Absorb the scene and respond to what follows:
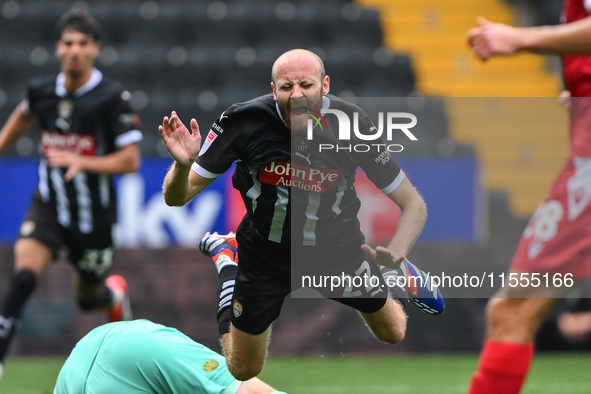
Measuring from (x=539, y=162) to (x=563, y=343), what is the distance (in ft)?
12.3

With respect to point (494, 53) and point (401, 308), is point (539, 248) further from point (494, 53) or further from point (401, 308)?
point (401, 308)

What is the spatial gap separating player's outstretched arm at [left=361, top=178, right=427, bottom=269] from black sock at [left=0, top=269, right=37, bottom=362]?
262 cm

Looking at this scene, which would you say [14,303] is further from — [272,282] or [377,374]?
[377,374]

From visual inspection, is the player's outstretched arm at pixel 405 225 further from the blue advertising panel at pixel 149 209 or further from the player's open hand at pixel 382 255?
the blue advertising panel at pixel 149 209

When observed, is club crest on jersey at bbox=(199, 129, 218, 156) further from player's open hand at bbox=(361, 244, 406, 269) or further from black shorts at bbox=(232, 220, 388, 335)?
player's open hand at bbox=(361, 244, 406, 269)

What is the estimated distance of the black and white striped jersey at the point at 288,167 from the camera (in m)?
3.62

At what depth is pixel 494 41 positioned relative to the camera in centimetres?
282

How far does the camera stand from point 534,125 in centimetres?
434

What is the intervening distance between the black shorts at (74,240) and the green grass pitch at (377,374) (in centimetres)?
87

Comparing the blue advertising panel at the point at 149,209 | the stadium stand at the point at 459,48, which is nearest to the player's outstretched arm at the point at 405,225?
the blue advertising panel at the point at 149,209

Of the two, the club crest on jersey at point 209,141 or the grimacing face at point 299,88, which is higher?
the grimacing face at point 299,88

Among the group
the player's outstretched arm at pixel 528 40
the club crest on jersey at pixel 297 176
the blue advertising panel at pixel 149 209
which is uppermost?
the player's outstretched arm at pixel 528 40

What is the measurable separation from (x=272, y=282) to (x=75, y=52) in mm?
2801

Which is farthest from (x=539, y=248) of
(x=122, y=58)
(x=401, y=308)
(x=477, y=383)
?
(x=122, y=58)
